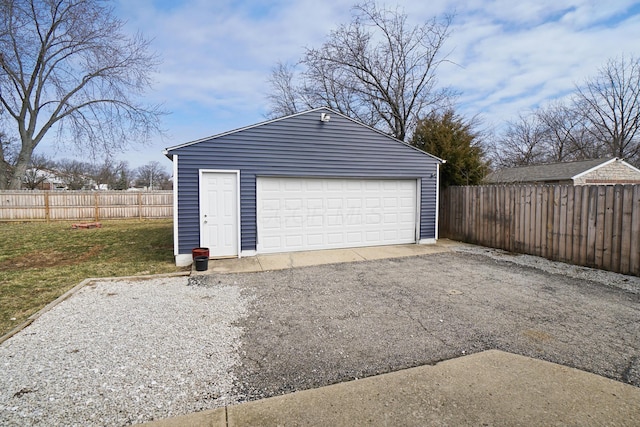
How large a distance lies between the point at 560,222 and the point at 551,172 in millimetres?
14247

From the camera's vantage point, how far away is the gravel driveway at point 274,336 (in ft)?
8.16

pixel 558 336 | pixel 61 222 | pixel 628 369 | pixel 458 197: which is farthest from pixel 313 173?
pixel 61 222

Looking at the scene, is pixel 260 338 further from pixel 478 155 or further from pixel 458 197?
pixel 478 155

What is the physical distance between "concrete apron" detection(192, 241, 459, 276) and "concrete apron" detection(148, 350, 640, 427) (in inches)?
169

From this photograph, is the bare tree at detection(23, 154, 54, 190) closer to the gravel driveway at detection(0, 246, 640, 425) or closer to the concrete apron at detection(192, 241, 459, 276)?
the concrete apron at detection(192, 241, 459, 276)

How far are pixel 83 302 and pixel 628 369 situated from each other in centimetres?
663

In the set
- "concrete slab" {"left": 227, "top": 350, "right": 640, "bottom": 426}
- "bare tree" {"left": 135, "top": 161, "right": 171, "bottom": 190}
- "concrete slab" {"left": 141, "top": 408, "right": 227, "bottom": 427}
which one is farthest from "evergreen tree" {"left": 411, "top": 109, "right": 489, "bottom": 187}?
"bare tree" {"left": 135, "top": 161, "right": 171, "bottom": 190}

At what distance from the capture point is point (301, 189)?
8164mm

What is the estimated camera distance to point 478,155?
10.8m

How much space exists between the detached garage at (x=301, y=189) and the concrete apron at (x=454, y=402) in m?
5.54

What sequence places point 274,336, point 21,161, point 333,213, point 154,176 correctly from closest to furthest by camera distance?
point 274,336, point 333,213, point 21,161, point 154,176

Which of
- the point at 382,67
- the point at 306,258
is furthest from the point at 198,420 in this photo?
the point at 382,67

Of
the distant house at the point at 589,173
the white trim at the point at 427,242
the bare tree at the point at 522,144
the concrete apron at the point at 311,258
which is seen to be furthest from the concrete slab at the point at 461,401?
the bare tree at the point at 522,144

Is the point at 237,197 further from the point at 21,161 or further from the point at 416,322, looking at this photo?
the point at 21,161
